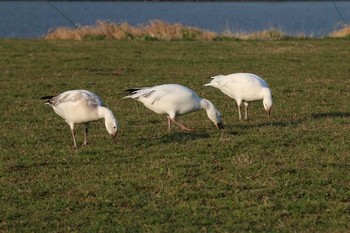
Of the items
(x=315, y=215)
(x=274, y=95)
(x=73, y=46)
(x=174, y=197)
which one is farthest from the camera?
(x=73, y=46)

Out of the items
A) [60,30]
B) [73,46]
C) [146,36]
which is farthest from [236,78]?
[60,30]

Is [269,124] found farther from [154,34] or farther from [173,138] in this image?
[154,34]

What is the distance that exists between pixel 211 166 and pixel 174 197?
1.25 metres

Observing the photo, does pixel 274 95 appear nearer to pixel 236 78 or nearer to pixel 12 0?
Result: pixel 236 78

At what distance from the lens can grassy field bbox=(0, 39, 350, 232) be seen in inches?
276

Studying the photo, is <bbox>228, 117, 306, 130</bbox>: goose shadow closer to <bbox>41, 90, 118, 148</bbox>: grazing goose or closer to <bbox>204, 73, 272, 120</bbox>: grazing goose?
<bbox>204, 73, 272, 120</bbox>: grazing goose

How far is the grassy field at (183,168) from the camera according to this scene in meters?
7.00

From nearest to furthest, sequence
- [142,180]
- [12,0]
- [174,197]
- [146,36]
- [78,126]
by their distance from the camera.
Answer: [174,197] → [142,180] → [78,126] → [146,36] → [12,0]

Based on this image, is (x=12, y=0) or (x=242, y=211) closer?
(x=242, y=211)

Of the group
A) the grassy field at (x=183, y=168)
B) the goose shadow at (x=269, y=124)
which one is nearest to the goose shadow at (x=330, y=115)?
the grassy field at (x=183, y=168)

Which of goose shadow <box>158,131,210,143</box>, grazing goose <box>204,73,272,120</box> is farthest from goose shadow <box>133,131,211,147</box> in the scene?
grazing goose <box>204,73,272,120</box>

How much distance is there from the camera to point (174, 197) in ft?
25.0

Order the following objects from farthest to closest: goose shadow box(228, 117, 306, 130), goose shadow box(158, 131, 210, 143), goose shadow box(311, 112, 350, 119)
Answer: goose shadow box(311, 112, 350, 119) → goose shadow box(228, 117, 306, 130) → goose shadow box(158, 131, 210, 143)

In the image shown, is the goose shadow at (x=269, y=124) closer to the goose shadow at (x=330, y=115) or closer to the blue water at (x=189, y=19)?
the goose shadow at (x=330, y=115)
